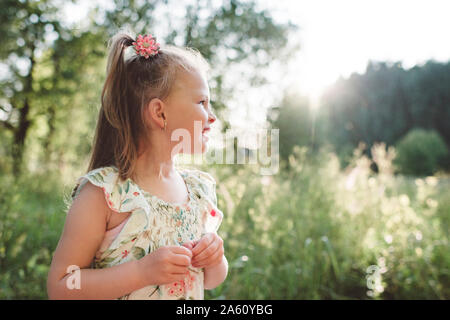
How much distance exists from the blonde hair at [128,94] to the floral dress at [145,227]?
81mm

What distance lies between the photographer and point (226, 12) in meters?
9.61

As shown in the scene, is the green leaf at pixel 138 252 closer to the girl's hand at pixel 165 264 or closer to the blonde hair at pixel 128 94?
the girl's hand at pixel 165 264

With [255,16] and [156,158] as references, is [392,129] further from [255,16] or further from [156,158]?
[156,158]

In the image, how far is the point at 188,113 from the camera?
1.13 m

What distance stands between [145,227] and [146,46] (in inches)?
24.3

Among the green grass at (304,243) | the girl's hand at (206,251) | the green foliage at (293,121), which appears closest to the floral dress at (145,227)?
the girl's hand at (206,251)

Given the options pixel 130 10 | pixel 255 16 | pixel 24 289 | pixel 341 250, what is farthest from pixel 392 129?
pixel 24 289

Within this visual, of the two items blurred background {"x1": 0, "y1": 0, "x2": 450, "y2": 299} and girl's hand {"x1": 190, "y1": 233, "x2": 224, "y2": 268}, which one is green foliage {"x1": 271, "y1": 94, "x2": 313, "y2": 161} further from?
girl's hand {"x1": 190, "y1": 233, "x2": 224, "y2": 268}

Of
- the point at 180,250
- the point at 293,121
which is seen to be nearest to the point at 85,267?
the point at 180,250

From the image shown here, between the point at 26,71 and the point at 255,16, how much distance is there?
667 cm

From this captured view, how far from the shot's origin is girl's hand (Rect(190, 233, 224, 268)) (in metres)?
1.01

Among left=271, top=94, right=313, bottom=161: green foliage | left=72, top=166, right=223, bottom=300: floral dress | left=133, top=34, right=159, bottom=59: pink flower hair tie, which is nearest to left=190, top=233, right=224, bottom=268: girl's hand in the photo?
left=72, top=166, right=223, bottom=300: floral dress

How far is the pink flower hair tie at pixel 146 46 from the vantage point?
116cm
